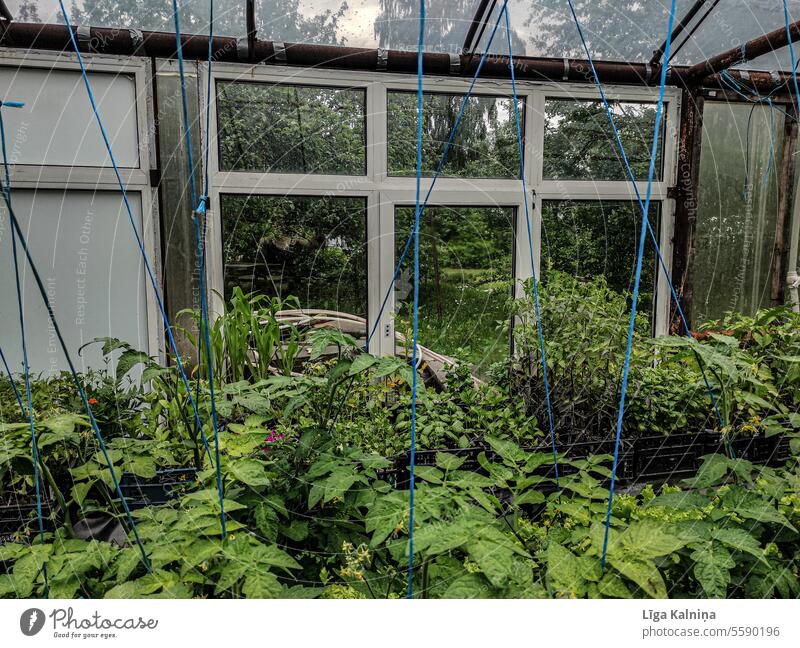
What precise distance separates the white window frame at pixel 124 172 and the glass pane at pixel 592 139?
1955 millimetres

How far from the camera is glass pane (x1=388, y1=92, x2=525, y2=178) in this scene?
9.49 feet

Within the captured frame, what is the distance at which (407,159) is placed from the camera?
2898 millimetres

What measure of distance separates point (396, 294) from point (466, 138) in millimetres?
881

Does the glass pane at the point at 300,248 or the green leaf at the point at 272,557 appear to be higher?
the glass pane at the point at 300,248

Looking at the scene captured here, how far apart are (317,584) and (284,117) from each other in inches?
87.8

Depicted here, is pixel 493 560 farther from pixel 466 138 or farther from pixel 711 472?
pixel 466 138

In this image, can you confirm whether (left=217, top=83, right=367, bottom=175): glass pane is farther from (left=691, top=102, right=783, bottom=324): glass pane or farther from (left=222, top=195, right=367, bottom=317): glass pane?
(left=691, top=102, right=783, bottom=324): glass pane

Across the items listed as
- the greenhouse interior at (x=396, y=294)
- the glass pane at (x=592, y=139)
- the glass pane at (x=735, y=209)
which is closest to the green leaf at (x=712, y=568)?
the greenhouse interior at (x=396, y=294)

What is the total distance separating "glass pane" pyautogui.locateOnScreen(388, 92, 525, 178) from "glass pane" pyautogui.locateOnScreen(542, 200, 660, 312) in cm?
36

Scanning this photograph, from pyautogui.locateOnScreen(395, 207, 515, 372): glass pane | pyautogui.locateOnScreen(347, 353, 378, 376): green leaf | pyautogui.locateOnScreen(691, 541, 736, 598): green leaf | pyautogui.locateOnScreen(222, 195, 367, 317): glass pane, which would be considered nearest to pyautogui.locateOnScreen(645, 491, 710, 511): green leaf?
pyautogui.locateOnScreen(691, 541, 736, 598): green leaf

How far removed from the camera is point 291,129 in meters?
2.77

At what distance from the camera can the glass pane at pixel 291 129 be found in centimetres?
270

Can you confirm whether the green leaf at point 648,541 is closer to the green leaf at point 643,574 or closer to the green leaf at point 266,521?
the green leaf at point 643,574

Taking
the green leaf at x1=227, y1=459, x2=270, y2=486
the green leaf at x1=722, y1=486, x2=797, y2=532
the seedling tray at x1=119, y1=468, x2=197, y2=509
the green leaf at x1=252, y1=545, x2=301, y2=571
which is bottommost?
the seedling tray at x1=119, y1=468, x2=197, y2=509
